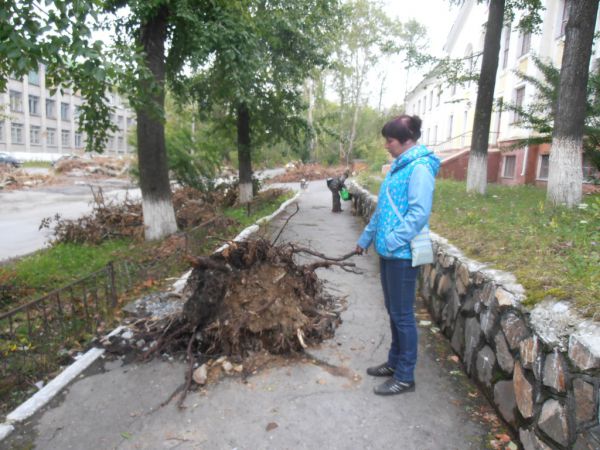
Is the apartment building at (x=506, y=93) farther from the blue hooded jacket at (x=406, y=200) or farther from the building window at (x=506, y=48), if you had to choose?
the blue hooded jacket at (x=406, y=200)

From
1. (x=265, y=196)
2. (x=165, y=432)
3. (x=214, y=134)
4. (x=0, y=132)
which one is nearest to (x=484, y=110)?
(x=265, y=196)

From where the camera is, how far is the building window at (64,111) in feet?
162

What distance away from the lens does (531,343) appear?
7.78 ft

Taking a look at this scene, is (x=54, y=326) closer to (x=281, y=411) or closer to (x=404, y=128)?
(x=281, y=411)

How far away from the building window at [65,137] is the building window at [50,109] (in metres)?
2.21

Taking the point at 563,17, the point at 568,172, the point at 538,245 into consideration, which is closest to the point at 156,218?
the point at 538,245

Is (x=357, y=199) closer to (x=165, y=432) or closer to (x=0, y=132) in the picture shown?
(x=165, y=432)

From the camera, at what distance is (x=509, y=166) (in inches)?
708

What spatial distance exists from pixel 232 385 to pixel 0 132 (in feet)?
159

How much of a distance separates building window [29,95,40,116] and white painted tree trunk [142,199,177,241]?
46317 mm

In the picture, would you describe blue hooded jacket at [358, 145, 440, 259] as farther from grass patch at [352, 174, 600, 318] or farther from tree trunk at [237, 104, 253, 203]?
tree trunk at [237, 104, 253, 203]

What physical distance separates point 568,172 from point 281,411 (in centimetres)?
630

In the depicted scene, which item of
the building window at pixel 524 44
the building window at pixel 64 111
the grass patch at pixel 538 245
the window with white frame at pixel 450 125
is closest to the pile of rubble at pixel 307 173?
the window with white frame at pixel 450 125

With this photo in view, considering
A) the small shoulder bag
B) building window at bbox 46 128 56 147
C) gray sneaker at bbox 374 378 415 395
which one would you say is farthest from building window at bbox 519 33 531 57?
building window at bbox 46 128 56 147
